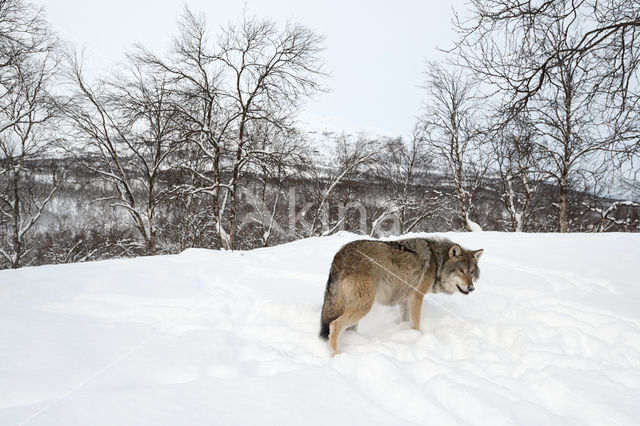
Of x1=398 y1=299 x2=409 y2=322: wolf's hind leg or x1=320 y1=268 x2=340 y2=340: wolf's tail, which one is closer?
x1=320 y1=268 x2=340 y2=340: wolf's tail

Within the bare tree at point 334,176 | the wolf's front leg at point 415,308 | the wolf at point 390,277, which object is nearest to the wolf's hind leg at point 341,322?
the wolf at point 390,277

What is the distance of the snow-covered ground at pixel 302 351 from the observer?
230 centimetres

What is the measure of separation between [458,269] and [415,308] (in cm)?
97

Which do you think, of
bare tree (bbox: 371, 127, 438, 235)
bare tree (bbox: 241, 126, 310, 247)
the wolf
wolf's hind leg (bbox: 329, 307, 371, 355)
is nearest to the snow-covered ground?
wolf's hind leg (bbox: 329, 307, 371, 355)

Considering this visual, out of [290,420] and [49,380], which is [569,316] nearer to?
[290,420]

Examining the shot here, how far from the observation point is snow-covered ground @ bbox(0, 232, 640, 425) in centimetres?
230

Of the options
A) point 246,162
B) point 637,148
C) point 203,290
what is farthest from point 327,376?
point 246,162

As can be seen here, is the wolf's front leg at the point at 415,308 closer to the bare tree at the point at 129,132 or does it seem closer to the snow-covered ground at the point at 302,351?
the snow-covered ground at the point at 302,351

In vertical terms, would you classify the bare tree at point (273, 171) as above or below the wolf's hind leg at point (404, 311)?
above

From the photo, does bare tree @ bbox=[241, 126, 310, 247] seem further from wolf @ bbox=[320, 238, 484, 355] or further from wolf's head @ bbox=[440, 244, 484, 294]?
wolf's head @ bbox=[440, 244, 484, 294]

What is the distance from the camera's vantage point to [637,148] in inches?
200

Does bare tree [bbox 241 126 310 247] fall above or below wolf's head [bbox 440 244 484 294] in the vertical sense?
above

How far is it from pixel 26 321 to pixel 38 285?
1.94m

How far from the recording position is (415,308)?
4441 mm
